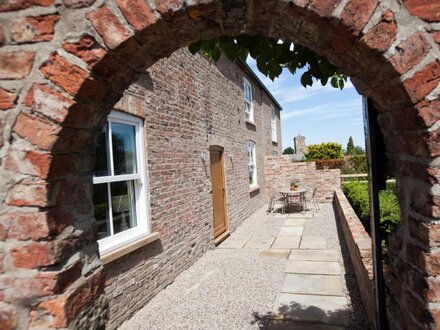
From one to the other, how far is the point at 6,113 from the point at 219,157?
7650 mm

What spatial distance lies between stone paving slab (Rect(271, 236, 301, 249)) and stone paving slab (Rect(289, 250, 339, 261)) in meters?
0.46

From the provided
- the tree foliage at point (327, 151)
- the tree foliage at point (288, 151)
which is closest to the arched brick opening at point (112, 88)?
the tree foliage at point (327, 151)

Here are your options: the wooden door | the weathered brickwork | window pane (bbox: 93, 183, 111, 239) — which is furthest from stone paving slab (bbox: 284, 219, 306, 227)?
window pane (bbox: 93, 183, 111, 239)

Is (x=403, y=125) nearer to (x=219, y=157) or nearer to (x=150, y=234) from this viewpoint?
(x=150, y=234)

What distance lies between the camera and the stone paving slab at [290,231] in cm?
910

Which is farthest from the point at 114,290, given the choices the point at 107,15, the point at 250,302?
the point at 107,15

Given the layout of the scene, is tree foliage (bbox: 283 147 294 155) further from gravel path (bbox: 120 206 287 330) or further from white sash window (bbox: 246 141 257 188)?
Answer: gravel path (bbox: 120 206 287 330)

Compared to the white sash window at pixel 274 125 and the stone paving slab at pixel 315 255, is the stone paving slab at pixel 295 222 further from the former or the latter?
the white sash window at pixel 274 125

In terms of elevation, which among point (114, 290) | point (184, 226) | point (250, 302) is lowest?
point (250, 302)

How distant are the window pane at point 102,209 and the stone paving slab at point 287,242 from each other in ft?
15.4

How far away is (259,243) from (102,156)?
5.22 meters

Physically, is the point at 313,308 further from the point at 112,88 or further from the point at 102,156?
the point at 112,88

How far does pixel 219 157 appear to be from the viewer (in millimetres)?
9133

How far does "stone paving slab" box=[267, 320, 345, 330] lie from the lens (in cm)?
395
